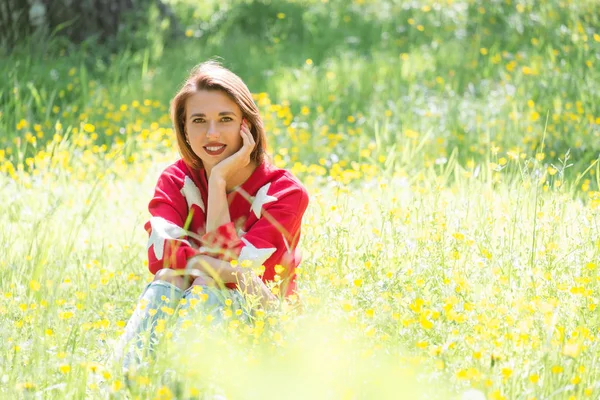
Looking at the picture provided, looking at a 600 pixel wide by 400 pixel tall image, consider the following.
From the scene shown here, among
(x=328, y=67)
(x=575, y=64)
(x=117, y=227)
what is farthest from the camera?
(x=328, y=67)

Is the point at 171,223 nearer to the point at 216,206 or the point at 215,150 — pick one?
the point at 216,206

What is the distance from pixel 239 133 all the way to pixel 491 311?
3.66 feet

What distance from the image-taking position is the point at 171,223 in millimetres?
3211

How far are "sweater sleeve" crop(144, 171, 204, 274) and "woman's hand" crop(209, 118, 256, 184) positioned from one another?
0.52 ft

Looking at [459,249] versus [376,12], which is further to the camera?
[376,12]

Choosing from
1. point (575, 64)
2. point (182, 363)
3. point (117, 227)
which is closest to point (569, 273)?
point (182, 363)

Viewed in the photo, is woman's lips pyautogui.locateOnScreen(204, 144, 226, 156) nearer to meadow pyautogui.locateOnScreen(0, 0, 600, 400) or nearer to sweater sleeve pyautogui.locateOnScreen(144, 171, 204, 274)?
sweater sleeve pyautogui.locateOnScreen(144, 171, 204, 274)

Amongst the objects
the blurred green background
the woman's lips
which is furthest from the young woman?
the blurred green background

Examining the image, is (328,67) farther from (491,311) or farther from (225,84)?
(491,311)

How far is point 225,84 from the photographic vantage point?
10.5ft

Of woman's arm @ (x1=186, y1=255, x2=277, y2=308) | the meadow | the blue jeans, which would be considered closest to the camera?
the meadow

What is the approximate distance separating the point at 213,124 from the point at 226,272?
55cm

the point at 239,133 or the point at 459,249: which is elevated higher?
the point at 239,133

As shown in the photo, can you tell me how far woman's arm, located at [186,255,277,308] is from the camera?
289cm
